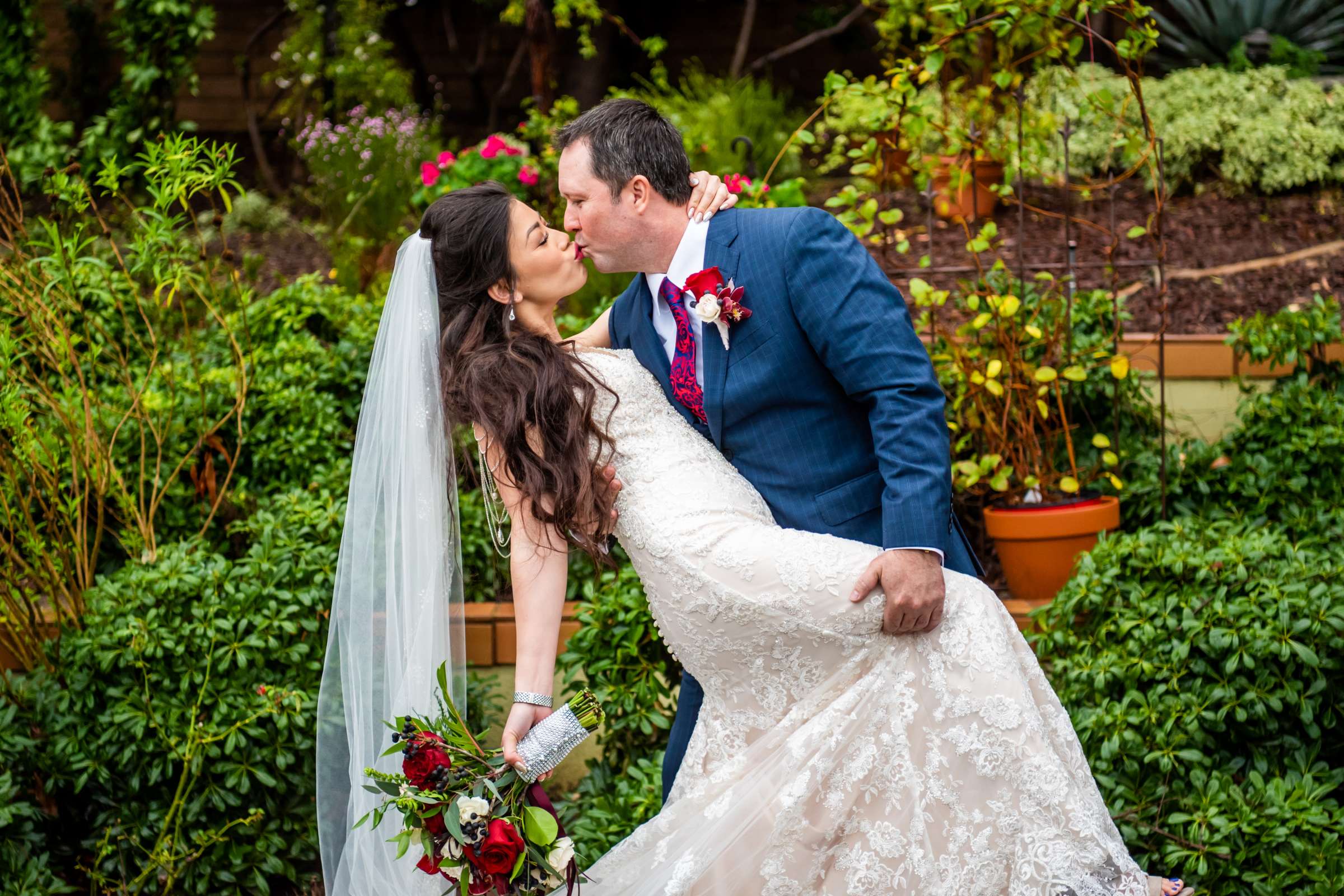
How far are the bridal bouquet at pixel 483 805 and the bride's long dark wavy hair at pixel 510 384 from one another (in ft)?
1.24

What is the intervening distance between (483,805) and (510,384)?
2.59 feet

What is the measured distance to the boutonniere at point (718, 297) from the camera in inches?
90.9

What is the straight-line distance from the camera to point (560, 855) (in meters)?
2.21

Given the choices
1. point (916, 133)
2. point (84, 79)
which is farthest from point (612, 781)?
point (84, 79)

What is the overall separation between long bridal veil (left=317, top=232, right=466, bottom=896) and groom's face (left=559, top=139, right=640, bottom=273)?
0.36m

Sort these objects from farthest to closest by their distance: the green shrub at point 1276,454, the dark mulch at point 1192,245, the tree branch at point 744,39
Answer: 1. the tree branch at point 744,39
2. the dark mulch at point 1192,245
3. the green shrub at point 1276,454

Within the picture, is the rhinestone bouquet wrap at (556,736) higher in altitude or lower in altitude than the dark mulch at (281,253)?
higher

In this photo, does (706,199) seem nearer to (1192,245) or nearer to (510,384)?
(510,384)

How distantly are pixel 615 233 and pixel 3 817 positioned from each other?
6.86 feet

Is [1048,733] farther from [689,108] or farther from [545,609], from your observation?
[689,108]

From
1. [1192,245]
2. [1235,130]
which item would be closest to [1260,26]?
[1235,130]

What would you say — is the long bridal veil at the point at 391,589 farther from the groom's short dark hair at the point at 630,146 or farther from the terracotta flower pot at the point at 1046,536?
the terracotta flower pot at the point at 1046,536

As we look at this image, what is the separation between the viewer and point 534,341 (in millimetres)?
2443

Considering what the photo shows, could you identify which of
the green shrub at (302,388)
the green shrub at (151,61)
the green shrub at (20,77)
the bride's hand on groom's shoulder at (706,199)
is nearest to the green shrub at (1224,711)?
the bride's hand on groom's shoulder at (706,199)
